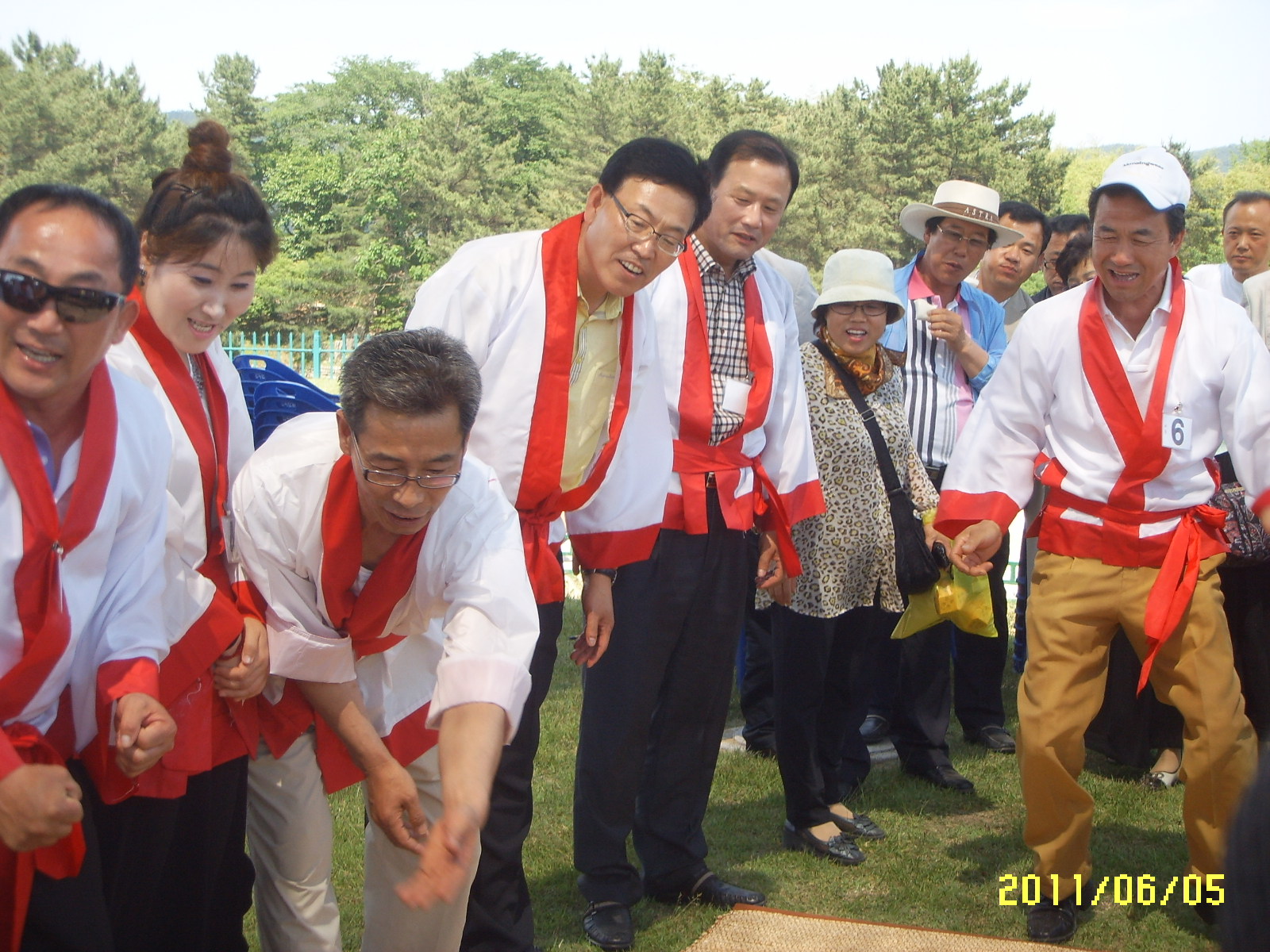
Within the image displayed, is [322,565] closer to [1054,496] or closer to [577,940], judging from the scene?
[577,940]

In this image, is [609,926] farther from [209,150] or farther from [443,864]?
[209,150]

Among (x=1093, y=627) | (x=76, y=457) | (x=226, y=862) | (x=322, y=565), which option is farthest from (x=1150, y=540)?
(x=76, y=457)

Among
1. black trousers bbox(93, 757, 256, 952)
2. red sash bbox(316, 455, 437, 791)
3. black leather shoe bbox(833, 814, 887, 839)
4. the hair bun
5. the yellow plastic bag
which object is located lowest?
black leather shoe bbox(833, 814, 887, 839)

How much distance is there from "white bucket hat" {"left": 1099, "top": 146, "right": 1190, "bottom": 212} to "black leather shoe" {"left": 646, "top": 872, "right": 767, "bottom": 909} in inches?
92.5

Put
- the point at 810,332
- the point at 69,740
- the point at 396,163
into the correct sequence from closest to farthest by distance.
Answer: the point at 69,740, the point at 810,332, the point at 396,163

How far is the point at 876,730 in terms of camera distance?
554 centimetres

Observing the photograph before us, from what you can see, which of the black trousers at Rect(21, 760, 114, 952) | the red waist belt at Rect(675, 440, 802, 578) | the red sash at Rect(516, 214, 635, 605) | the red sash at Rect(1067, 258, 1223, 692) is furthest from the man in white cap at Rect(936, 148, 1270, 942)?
the black trousers at Rect(21, 760, 114, 952)

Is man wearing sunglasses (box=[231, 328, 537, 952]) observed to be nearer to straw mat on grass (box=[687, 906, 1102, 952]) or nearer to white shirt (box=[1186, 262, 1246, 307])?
straw mat on grass (box=[687, 906, 1102, 952])

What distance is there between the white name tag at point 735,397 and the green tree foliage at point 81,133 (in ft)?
135

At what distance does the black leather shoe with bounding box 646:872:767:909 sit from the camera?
12.4ft

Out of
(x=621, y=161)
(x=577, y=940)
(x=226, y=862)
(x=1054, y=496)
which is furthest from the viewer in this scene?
(x=1054, y=496)

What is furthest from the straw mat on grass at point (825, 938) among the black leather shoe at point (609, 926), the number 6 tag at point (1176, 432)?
the number 6 tag at point (1176, 432)

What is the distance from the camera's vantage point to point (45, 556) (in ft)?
6.72

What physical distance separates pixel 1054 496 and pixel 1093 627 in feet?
1.32
